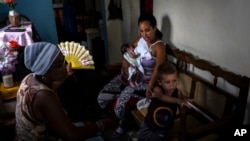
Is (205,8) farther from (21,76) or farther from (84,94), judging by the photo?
(84,94)

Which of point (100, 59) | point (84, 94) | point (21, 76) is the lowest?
point (84, 94)

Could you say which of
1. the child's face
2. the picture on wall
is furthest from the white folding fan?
the picture on wall

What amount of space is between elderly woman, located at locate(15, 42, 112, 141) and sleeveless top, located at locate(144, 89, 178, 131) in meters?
0.47

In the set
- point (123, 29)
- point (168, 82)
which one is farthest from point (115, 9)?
point (168, 82)

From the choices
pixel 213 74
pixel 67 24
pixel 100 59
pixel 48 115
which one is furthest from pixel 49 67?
pixel 67 24

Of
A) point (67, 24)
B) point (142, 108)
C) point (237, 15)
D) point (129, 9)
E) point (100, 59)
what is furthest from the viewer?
point (67, 24)

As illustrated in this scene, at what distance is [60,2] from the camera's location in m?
5.16

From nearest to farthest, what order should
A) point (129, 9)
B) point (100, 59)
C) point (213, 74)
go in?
point (213, 74)
point (129, 9)
point (100, 59)

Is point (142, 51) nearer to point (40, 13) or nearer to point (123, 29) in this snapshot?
point (123, 29)

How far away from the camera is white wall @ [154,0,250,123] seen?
1.67m

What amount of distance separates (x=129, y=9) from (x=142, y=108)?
1.70 m

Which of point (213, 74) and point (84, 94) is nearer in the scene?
point (213, 74)

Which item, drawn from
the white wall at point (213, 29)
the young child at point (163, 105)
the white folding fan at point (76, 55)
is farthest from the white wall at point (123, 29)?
the young child at point (163, 105)

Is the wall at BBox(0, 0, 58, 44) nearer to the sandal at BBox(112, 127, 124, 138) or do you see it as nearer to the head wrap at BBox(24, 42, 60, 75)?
the sandal at BBox(112, 127, 124, 138)
